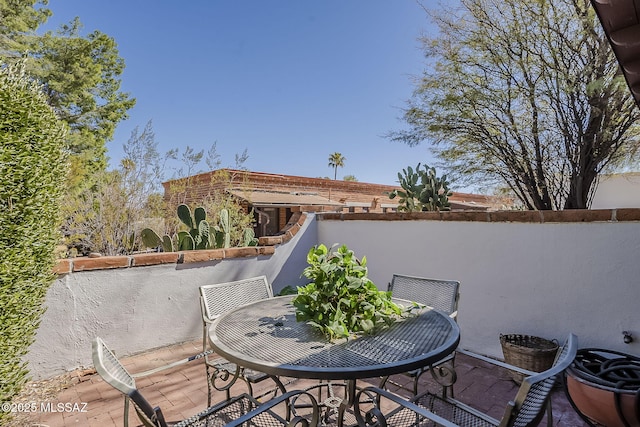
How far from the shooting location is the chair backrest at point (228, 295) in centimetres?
234

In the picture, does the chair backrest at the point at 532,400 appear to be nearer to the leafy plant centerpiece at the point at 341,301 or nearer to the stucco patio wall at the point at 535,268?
the leafy plant centerpiece at the point at 341,301

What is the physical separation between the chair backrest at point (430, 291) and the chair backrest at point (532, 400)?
111 cm

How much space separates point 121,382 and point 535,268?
330 centimetres

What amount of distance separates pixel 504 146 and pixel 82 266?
209 inches

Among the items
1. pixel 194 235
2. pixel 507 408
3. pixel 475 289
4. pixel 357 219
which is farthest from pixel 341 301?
pixel 357 219

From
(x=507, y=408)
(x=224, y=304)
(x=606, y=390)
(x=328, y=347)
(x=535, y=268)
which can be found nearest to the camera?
(x=507, y=408)

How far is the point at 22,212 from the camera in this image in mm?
1949

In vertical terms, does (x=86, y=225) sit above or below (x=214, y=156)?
below

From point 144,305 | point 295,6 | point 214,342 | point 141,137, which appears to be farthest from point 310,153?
point 214,342

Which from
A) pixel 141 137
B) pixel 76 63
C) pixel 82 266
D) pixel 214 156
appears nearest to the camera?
pixel 82 266

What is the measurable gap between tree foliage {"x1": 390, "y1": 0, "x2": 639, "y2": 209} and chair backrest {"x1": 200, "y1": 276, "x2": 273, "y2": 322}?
3651mm

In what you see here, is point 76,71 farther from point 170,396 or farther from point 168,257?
point 170,396

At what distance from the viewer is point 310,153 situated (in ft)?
53.7

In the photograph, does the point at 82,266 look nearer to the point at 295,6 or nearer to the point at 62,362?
the point at 62,362
